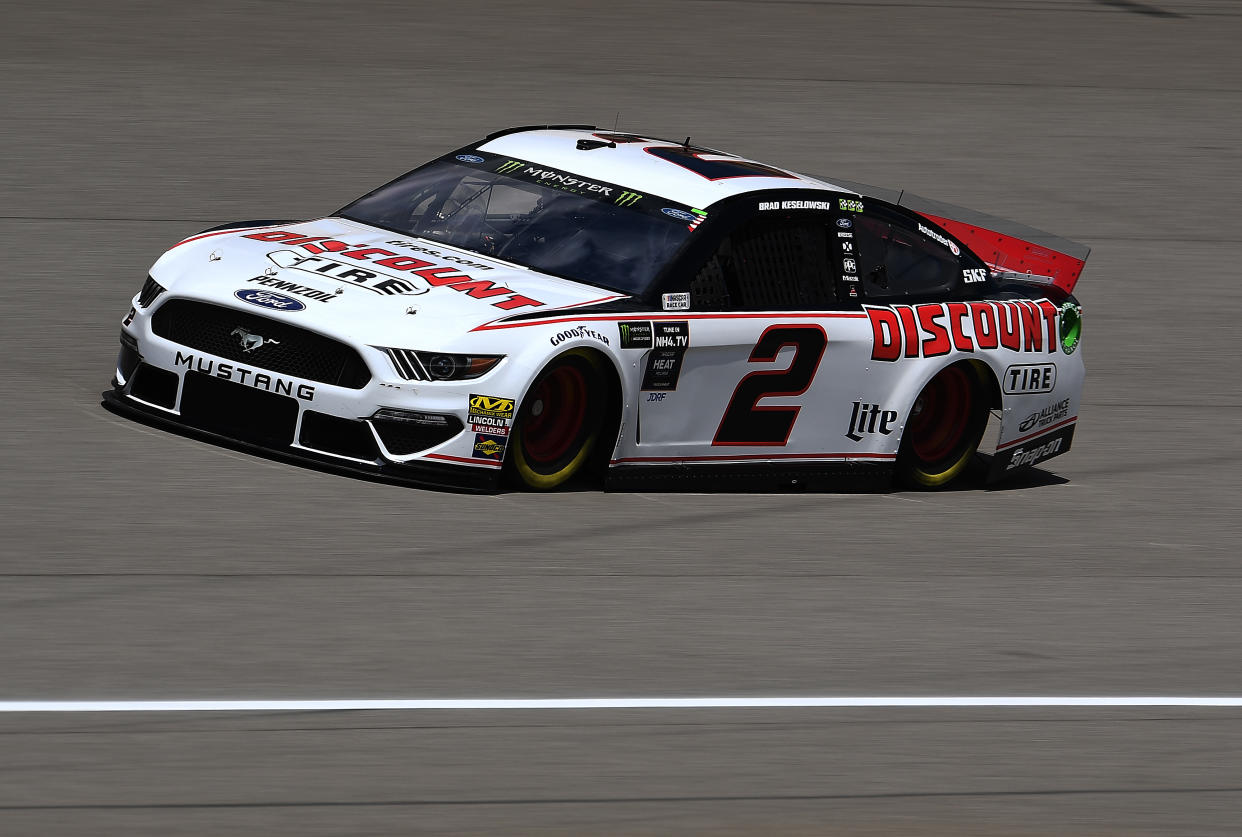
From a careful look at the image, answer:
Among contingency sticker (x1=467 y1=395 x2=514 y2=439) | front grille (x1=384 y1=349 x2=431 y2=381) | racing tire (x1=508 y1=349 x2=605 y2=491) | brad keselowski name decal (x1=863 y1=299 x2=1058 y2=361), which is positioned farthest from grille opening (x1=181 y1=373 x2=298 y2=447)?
brad keselowski name decal (x1=863 y1=299 x2=1058 y2=361)

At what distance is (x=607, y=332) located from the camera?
25.2 feet

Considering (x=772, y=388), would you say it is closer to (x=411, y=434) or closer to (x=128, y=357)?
(x=411, y=434)

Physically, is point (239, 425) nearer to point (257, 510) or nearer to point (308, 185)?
point (257, 510)

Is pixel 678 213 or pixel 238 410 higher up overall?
pixel 678 213

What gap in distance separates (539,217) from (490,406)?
53.4 inches

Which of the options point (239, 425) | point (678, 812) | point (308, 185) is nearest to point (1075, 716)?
point (678, 812)

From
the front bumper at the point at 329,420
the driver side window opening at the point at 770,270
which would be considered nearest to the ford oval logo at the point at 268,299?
the front bumper at the point at 329,420

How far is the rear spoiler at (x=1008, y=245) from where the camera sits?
31.7 ft

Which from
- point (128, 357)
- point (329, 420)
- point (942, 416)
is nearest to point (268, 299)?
point (329, 420)

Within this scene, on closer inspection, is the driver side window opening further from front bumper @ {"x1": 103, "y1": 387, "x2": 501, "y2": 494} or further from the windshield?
front bumper @ {"x1": 103, "y1": 387, "x2": 501, "y2": 494}

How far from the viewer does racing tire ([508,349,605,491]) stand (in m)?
7.69

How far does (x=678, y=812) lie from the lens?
4770 mm

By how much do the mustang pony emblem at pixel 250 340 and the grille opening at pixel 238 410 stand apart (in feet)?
0.53

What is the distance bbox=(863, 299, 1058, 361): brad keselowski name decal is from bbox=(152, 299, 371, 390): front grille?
2.47 m
